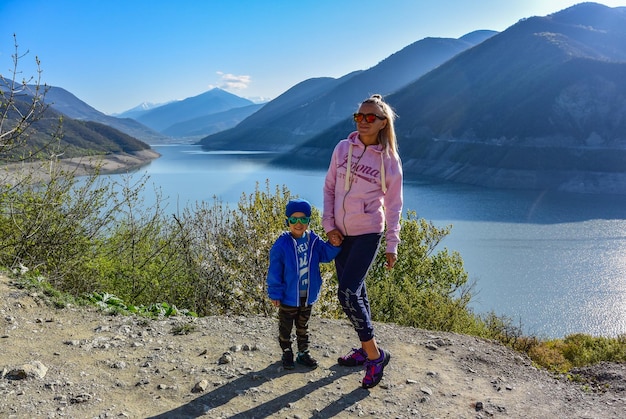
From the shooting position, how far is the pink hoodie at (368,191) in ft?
11.9

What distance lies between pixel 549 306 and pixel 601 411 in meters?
31.6

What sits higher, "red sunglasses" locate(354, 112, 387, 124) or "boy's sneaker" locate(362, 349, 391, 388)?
"red sunglasses" locate(354, 112, 387, 124)

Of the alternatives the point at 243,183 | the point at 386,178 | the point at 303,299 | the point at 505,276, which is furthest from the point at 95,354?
the point at 243,183

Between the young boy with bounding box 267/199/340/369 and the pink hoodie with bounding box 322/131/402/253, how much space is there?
0.24 meters

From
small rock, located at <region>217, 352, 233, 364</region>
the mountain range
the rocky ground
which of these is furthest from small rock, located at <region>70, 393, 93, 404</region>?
the mountain range

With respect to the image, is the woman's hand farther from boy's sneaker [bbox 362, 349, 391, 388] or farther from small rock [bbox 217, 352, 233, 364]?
small rock [bbox 217, 352, 233, 364]

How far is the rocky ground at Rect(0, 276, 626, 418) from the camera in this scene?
3387mm

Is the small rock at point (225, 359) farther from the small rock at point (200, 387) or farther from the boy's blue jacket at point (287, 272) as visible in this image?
the boy's blue jacket at point (287, 272)

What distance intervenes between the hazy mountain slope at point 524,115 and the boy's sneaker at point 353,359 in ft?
276

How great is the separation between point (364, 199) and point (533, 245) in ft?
156

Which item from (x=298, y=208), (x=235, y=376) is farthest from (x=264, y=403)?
(x=298, y=208)

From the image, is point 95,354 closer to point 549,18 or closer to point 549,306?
point 549,306

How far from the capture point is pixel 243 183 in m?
76.4

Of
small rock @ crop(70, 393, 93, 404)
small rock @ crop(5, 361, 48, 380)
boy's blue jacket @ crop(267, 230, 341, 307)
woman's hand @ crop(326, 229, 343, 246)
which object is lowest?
small rock @ crop(70, 393, 93, 404)
